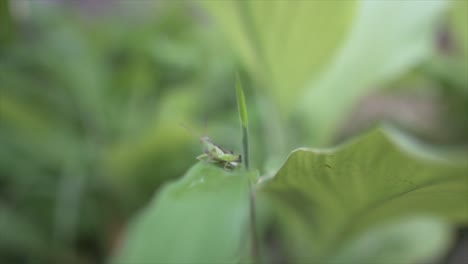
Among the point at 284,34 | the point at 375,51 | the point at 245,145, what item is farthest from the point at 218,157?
the point at 375,51

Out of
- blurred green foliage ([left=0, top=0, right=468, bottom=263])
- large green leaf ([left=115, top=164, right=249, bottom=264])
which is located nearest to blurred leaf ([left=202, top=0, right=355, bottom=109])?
blurred green foliage ([left=0, top=0, right=468, bottom=263])

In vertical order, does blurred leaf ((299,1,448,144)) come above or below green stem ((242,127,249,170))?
above

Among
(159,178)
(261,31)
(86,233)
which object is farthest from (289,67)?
(86,233)

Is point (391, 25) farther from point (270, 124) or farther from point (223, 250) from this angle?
point (223, 250)

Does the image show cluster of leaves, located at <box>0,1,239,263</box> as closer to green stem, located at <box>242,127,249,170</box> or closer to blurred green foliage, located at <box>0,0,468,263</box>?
blurred green foliage, located at <box>0,0,468,263</box>

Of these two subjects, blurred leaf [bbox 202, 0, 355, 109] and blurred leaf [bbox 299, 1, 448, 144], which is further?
blurred leaf [bbox 299, 1, 448, 144]

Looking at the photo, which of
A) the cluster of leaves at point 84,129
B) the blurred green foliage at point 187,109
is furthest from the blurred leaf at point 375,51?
the cluster of leaves at point 84,129

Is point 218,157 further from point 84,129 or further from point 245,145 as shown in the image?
point 84,129
